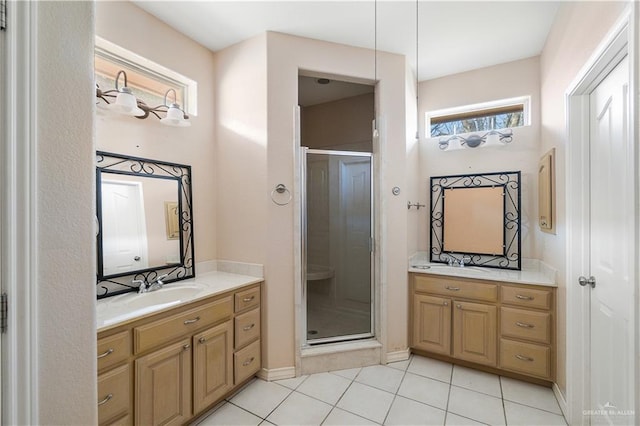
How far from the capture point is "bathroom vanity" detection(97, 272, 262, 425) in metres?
1.43

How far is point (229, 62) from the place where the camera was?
8.38 feet

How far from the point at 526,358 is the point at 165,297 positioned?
2779 mm

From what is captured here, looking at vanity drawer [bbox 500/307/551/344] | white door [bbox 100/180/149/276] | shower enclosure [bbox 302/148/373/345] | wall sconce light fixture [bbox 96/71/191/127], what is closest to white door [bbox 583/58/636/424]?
vanity drawer [bbox 500/307/551/344]

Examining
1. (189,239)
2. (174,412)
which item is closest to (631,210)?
(174,412)

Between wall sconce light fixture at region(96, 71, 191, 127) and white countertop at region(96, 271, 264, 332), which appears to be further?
wall sconce light fixture at region(96, 71, 191, 127)

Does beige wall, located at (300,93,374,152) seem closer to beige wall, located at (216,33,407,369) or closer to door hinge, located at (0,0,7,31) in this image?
beige wall, located at (216,33,407,369)

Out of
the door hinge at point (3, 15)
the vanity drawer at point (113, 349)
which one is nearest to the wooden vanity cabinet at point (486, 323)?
the vanity drawer at point (113, 349)

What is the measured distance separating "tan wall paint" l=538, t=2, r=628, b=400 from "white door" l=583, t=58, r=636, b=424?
0.70 ft

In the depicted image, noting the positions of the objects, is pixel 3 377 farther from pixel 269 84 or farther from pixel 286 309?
pixel 269 84

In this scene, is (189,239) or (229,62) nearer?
(189,239)

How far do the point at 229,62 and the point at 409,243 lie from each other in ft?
7.84

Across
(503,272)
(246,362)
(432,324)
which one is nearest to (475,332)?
(432,324)

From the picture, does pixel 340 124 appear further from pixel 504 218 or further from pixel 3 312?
pixel 3 312

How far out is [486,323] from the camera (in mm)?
2438
